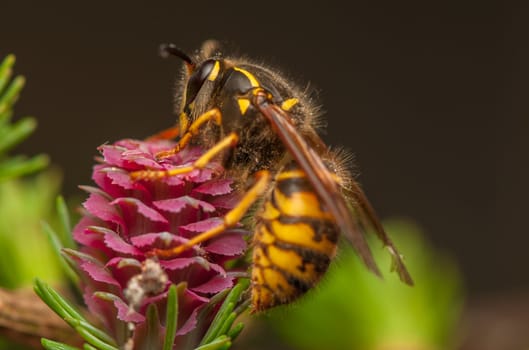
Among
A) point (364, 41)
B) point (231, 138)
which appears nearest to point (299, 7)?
point (364, 41)

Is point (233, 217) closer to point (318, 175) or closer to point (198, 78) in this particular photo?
point (318, 175)

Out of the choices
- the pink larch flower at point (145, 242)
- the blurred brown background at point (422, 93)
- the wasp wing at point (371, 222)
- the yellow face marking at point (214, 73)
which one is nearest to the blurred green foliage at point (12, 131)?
the pink larch flower at point (145, 242)

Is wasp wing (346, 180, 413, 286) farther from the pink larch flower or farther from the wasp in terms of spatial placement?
the pink larch flower

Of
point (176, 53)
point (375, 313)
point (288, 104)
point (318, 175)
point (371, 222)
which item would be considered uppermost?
point (176, 53)

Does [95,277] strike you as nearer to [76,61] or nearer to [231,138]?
[231,138]

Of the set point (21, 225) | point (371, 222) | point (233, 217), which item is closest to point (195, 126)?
point (233, 217)

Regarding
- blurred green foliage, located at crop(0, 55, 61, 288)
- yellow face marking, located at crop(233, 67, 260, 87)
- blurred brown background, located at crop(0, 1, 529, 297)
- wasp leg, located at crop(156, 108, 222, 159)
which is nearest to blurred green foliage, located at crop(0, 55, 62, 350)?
blurred green foliage, located at crop(0, 55, 61, 288)
